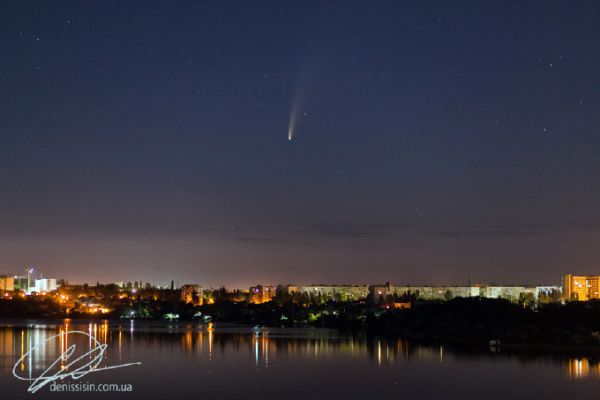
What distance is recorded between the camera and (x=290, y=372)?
3117 centimetres

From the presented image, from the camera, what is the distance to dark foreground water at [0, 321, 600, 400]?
25469mm

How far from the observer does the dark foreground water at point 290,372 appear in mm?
25469

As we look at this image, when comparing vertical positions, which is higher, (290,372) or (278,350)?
(290,372)

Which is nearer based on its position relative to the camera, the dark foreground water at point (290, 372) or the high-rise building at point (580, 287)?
the dark foreground water at point (290, 372)

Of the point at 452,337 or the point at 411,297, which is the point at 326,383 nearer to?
the point at 452,337

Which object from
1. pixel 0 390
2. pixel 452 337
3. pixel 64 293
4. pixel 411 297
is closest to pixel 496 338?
pixel 452 337

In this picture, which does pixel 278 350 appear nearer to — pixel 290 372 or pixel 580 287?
pixel 290 372

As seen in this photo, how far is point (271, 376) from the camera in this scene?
29.7 meters

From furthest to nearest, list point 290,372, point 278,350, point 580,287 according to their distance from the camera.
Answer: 1. point 580,287
2. point 278,350
3. point 290,372

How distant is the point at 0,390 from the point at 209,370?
888cm

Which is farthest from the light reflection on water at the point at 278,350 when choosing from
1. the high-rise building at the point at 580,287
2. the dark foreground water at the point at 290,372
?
the high-rise building at the point at 580,287

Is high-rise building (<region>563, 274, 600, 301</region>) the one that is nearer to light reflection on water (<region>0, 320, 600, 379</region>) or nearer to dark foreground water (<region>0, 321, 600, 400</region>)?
light reflection on water (<region>0, 320, 600, 379</region>)

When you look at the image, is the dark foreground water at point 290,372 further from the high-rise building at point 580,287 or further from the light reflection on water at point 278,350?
the high-rise building at point 580,287

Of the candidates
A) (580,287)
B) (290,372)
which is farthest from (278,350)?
(580,287)
